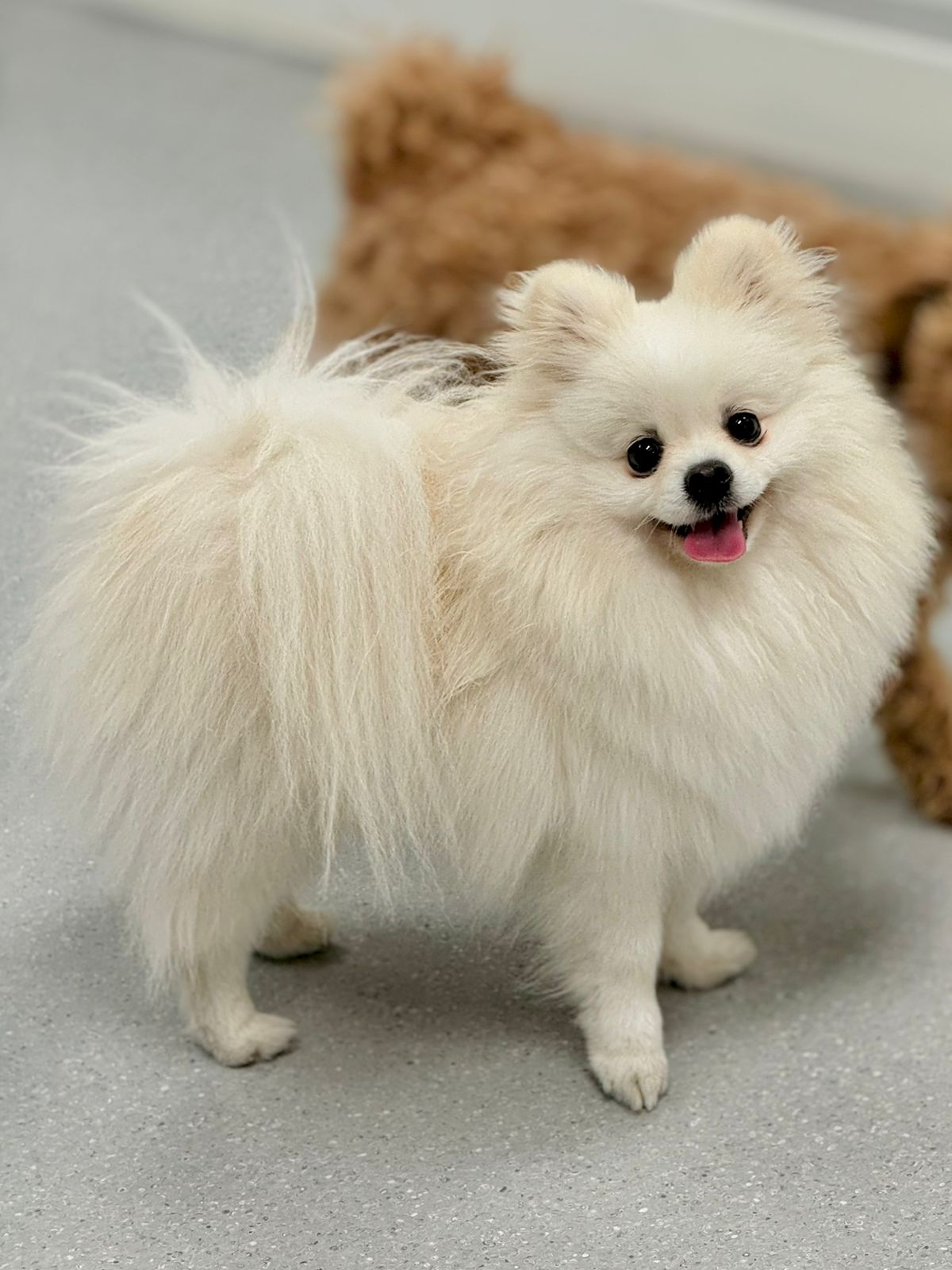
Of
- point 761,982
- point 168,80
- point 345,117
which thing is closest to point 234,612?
point 761,982

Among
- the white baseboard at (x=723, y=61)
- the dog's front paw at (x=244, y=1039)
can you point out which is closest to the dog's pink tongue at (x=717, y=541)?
the dog's front paw at (x=244, y=1039)

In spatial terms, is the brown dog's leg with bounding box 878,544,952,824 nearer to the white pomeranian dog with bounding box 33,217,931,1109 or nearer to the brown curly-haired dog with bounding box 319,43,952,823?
the brown curly-haired dog with bounding box 319,43,952,823

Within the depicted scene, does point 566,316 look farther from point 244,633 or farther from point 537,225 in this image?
point 537,225

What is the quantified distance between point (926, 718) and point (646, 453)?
51 centimetres

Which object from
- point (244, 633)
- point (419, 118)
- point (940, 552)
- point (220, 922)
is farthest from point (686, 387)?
point (419, 118)

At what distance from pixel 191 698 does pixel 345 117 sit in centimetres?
62

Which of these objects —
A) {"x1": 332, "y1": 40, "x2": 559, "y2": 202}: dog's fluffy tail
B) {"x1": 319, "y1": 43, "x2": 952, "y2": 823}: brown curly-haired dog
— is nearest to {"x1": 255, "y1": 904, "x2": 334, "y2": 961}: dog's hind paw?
{"x1": 319, "y1": 43, "x2": 952, "y2": 823}: brown curly-haired dog

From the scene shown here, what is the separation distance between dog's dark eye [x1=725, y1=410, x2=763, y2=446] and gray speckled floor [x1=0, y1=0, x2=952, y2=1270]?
29cm

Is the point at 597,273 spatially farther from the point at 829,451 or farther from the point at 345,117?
the point at 345,117

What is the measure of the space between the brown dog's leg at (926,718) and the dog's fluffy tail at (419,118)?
48 cm

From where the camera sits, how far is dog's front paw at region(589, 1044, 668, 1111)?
87 centimetres

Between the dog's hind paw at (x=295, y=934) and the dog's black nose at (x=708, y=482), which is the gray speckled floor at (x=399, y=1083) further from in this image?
the dog's black nose at (x=708, y=482)

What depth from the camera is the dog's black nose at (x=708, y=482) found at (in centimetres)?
69

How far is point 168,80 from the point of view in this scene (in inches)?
60.0
